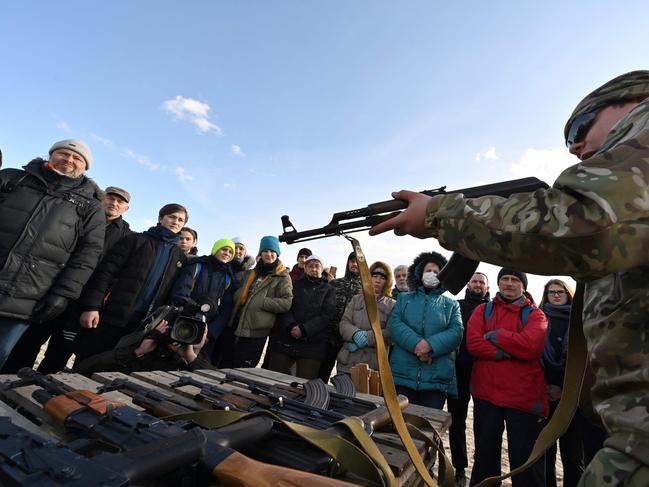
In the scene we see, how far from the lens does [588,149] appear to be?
140 centimetres

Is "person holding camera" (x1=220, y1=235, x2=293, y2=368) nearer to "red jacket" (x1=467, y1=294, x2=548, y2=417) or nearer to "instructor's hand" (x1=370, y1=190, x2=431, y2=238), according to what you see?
"red jacket" (x1=467, y1=294, x2=548, y2=417)

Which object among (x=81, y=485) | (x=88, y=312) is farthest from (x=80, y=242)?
(x=81, y=485)

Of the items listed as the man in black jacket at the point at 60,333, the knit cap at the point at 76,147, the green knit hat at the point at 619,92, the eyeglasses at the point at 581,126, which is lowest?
the man in black jacket at the point at 60,333

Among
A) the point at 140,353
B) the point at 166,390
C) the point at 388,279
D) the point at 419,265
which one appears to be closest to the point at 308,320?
the point at 388,279

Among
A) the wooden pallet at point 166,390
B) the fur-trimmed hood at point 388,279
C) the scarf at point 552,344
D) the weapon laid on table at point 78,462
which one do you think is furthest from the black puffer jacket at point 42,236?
Result: the scarf at point 552,344

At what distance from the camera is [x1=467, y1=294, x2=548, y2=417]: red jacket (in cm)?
354

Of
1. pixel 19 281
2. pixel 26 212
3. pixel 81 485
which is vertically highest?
pixel 26 212

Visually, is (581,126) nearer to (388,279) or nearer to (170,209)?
(388,279)

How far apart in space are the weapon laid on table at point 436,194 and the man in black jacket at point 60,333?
2.89m

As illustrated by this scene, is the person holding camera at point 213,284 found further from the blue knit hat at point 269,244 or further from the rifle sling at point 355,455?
the rifle sling at point 355,455

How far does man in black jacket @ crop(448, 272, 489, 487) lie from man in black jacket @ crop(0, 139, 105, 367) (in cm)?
420

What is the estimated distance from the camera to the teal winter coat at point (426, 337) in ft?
13.0

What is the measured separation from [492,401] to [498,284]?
1239 mm

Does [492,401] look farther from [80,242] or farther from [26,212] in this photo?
[26,212]
